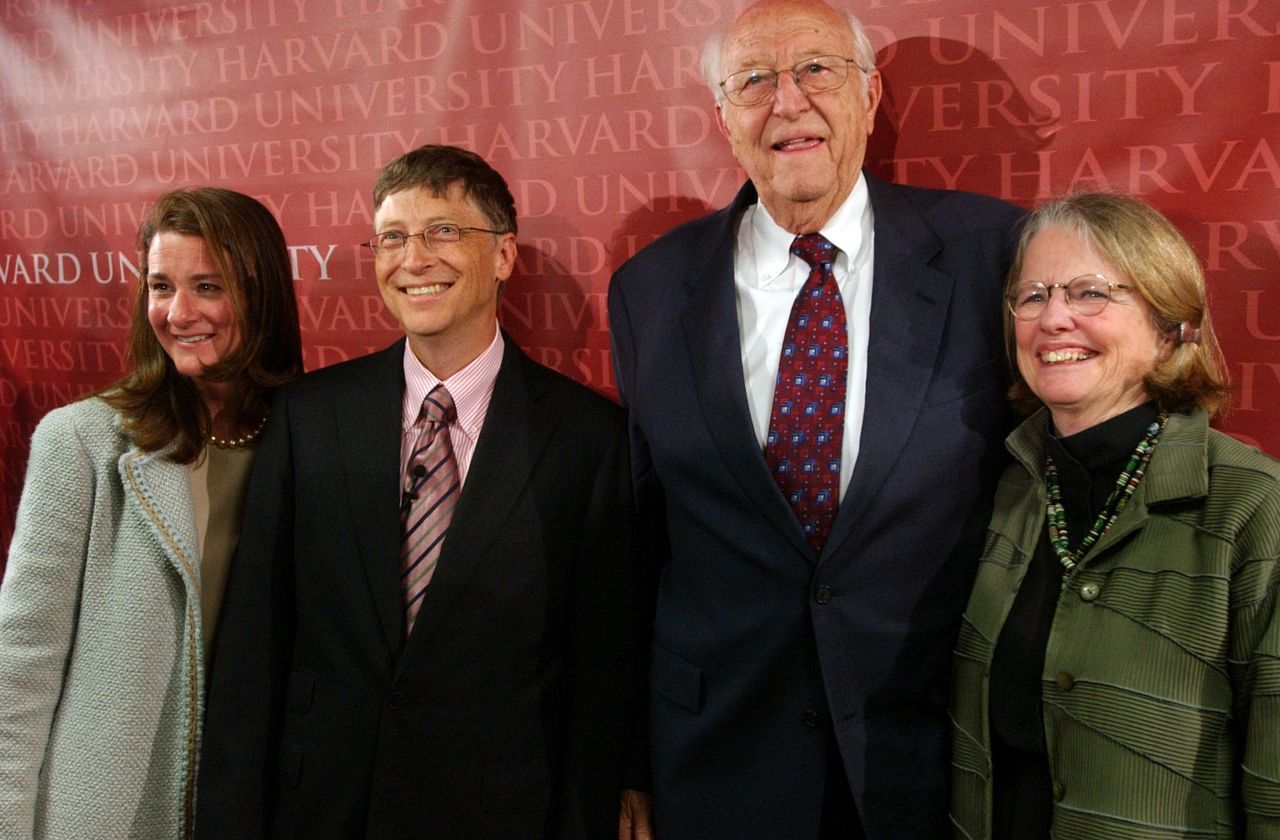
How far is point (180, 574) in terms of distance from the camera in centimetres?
186

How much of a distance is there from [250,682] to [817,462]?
114cm

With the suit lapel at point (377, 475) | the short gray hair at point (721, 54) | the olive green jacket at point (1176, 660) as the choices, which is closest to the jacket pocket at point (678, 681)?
the suit lapel at point (377, 475)

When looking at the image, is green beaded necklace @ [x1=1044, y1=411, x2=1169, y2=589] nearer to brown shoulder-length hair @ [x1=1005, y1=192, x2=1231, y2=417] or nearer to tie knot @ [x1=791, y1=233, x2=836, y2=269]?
brown shoulder-length hair @ [x1=1005, y1=192, x2=1231, y2=417]

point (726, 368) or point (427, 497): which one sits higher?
point (726, 368)

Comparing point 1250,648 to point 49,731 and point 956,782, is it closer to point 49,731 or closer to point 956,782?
point 956,782

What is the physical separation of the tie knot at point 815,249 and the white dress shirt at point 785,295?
0.05 feet

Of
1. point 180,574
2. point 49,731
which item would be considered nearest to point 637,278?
point 180,574

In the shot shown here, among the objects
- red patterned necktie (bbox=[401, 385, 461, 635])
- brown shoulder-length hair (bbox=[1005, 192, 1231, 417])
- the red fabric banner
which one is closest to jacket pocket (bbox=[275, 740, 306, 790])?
red patterned necktie (bbox=[401, 385, 461, 635])

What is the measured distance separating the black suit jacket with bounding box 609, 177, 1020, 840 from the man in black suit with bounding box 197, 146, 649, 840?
157 mm

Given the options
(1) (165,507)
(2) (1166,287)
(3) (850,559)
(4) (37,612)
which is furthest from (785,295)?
(4) (37,612)

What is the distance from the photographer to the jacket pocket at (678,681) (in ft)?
5.86

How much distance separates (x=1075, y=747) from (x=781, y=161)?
1088 mm

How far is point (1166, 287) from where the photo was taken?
1468 mm

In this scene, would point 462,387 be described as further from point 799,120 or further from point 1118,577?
point 1118,577
